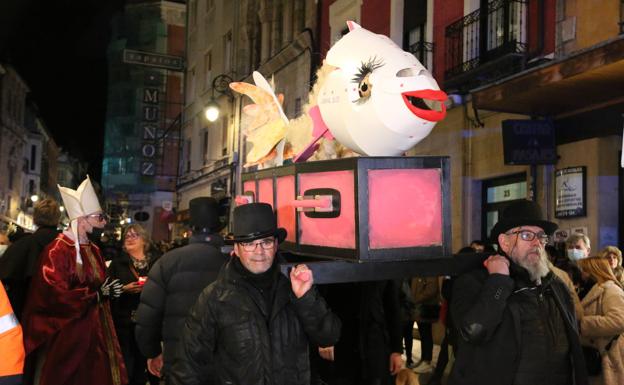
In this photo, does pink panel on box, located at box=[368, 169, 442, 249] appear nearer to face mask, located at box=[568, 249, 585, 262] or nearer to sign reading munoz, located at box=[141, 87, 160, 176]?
face mask, located at box=[568, 249, 585, 262]

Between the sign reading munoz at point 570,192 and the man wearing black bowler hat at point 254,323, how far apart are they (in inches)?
313

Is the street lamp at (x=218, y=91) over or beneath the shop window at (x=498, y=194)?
over

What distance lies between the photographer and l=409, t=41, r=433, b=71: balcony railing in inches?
566

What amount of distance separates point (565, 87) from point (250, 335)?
25.1 feet

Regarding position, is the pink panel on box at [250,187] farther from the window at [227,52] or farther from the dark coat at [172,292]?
the window at [227,52]

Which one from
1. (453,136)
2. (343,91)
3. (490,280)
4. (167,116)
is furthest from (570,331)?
(167,116)

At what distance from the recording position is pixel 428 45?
1443 cm

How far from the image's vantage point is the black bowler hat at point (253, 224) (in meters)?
3.64

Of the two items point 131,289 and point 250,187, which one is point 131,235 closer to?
point 131,289

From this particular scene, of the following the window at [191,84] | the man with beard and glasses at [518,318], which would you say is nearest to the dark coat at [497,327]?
the man with beard and glasses at [518,318]

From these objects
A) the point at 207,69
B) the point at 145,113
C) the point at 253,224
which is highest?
the point at 207,69

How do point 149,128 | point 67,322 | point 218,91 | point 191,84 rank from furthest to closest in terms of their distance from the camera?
point 149,128, point 191,84, point 218,91, point 67,322

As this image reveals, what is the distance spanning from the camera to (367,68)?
363 centimetres

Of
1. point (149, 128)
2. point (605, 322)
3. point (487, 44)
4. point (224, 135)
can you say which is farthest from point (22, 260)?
point (149, 128)
